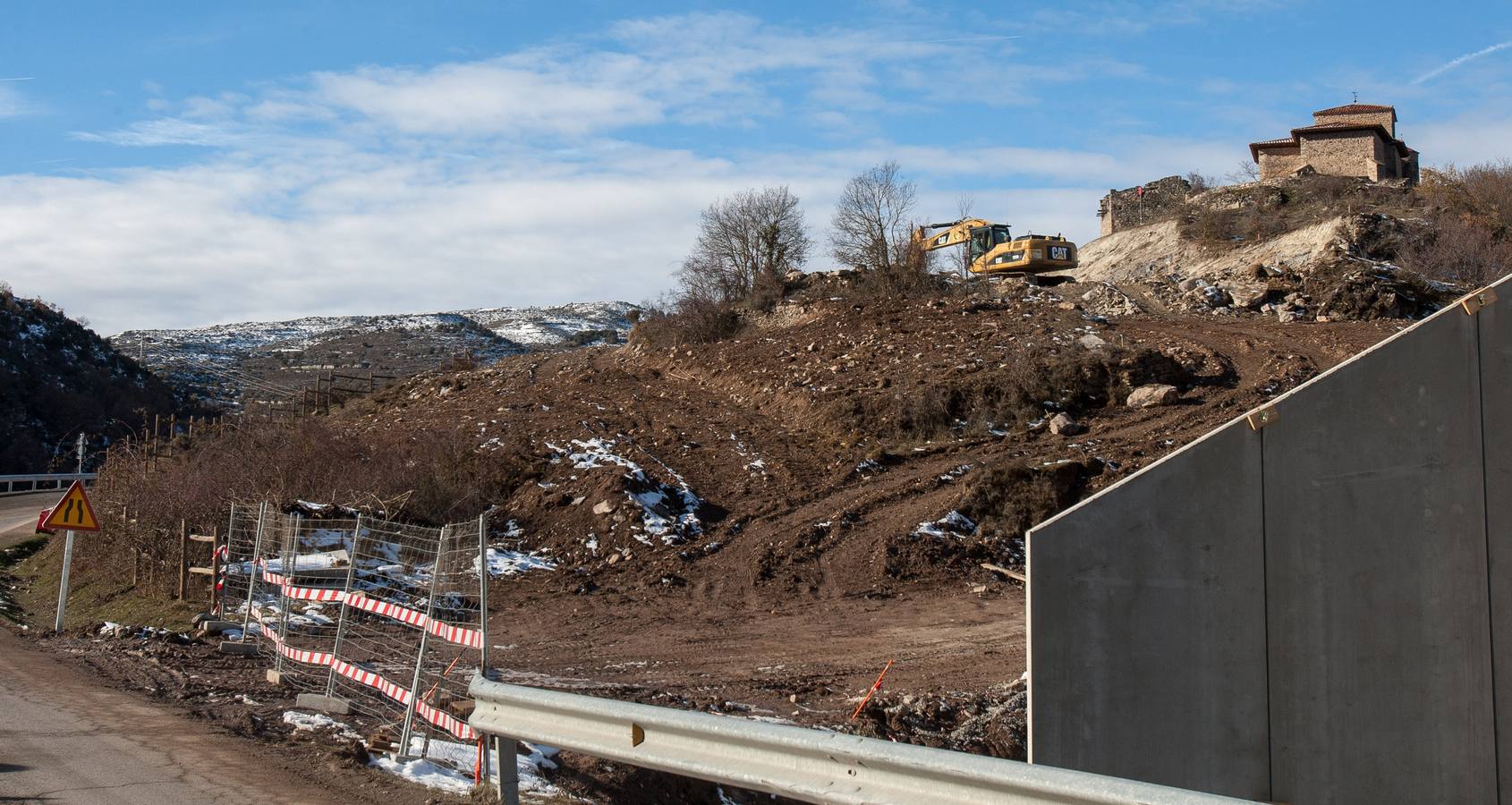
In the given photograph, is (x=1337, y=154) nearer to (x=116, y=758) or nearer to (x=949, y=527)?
(x=949, y=527)

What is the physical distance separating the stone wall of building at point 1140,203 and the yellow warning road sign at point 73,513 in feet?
141

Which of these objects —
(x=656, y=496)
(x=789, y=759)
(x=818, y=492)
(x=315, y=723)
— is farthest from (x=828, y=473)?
(x=789, y=759)

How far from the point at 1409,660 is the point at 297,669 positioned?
10033mm

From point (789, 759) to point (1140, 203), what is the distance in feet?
166

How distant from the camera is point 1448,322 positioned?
7973 mm

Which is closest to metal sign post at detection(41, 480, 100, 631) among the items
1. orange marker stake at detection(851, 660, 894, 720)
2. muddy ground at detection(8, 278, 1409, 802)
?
muddy ground at detection(8, 278, 1409, 802)

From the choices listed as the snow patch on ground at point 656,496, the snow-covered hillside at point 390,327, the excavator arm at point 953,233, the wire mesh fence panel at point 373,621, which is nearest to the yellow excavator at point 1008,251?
the excavator arm at point 953,233

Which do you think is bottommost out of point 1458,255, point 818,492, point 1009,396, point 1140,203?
point 818,492

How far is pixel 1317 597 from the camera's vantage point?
25.5ft

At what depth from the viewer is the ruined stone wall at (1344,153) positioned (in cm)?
4609

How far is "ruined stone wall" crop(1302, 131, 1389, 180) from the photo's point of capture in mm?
46094

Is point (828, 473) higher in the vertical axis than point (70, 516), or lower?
higher

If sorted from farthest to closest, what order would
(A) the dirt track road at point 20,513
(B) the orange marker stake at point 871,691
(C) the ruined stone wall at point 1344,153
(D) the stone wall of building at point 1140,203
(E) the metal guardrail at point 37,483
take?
(D) the stone wall of building at point 1140,203
(C) the ruined stone wall at point 1344,153
(E) the metal guardrail at point 37,483
(A) the dirt track road at point 20,513
(B) the orange marker stake at point 871,691

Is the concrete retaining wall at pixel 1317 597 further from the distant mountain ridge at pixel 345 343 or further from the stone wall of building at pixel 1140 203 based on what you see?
the distant mountain ridge at pixel 345 343
